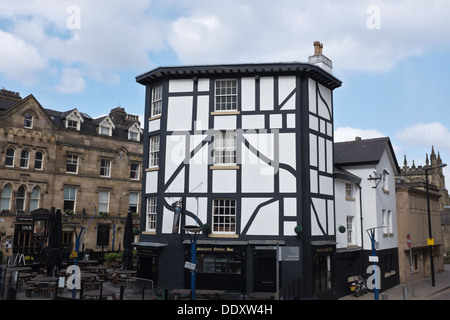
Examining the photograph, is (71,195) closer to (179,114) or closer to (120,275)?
(120,275)

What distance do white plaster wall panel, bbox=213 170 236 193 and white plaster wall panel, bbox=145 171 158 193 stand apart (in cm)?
340

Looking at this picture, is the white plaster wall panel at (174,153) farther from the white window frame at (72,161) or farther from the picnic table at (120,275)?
the white window frame at (72,161)

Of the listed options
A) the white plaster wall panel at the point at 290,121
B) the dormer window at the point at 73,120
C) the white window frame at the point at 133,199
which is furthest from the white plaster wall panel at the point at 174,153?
the white window frame at the point at 133,199

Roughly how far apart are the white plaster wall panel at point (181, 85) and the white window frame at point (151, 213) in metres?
6.03

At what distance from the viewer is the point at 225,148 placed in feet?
71.0

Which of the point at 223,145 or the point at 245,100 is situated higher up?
the point at 245,100

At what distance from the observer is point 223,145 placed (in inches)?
854

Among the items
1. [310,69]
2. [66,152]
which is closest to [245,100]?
[310,69]

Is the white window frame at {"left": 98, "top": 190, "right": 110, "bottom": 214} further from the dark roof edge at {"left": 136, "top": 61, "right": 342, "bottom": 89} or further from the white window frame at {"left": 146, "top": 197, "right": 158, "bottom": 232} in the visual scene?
the dark roof edge at {"left": 136, "top": 61, "right": 342, "bottom": 89}

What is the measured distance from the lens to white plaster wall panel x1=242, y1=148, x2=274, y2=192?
68.6 ft

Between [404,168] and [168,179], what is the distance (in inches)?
2993

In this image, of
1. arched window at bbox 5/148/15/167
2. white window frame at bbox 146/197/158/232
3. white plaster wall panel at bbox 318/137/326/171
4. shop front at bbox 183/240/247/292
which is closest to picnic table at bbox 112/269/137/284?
white window frame at bbox 146/197/158/232

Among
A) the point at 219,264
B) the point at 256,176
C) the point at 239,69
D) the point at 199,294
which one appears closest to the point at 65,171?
the point at 219,264

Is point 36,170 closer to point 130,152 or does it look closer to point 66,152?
point 66,152
